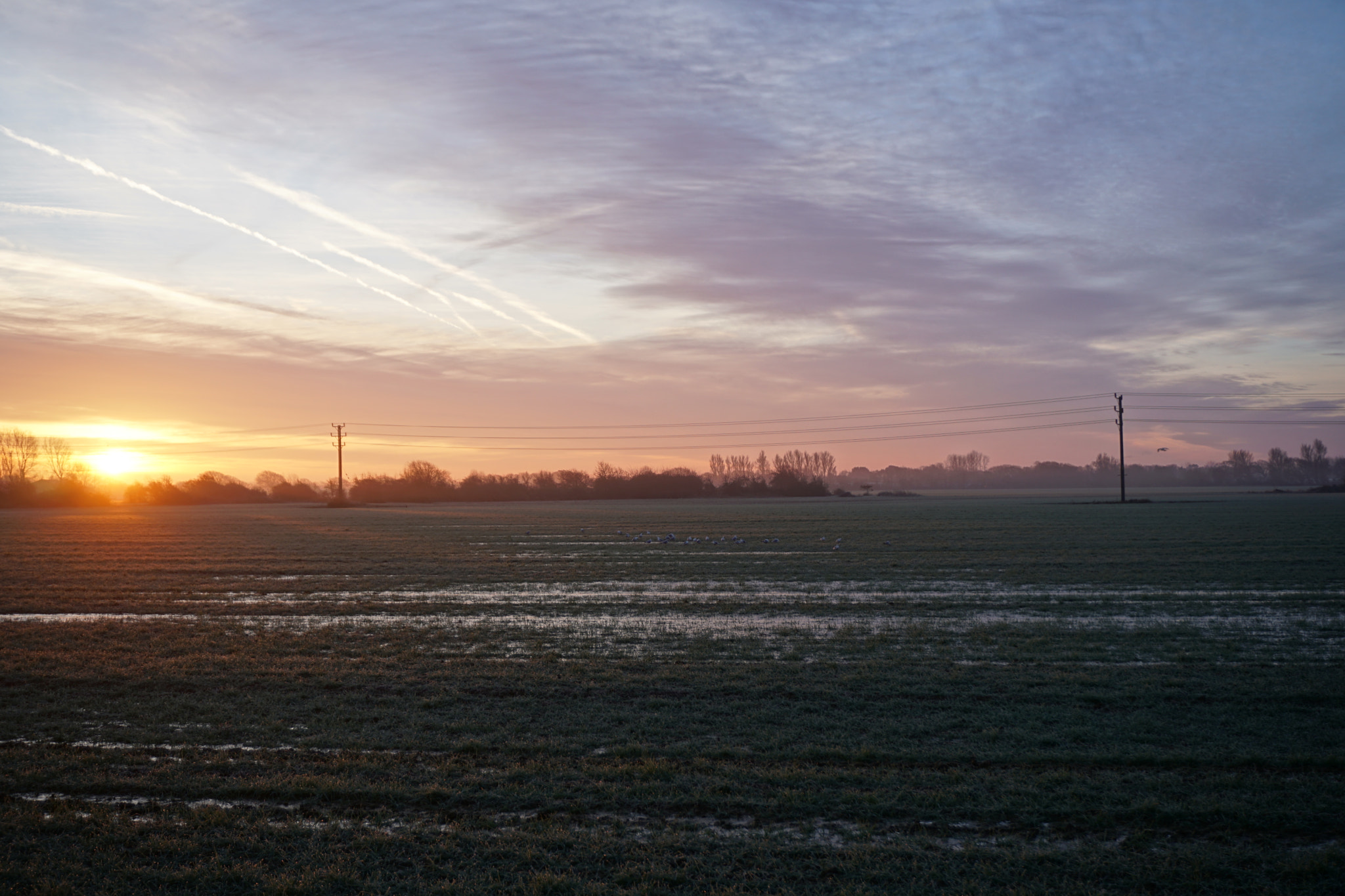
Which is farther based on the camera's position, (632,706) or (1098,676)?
(1098,676)

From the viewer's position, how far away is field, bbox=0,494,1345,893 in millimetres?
5441

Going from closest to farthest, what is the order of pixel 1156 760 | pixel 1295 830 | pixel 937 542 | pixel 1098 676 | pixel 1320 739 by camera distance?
pixel 1295 830, pixel 1156 760, pixel 1320 739, pixel 1098 676, pixel 937 542

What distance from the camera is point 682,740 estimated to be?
798cm

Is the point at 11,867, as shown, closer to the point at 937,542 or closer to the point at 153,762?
the point at 153,762

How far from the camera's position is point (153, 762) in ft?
24.4

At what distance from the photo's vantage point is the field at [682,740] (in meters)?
5.44

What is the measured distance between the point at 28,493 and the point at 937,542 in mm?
121196

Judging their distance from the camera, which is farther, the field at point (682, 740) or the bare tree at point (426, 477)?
the bare tree at point (426, 477)

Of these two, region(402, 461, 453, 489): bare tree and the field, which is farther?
region(402, 461, 453, 489): bare tree

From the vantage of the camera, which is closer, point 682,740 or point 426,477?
point 682,740

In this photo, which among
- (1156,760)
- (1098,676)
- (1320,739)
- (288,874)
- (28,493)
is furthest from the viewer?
(28,493)

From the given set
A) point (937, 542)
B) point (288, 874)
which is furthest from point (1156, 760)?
point (937, 542)

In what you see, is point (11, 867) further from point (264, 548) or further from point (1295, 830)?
point (264, 548)

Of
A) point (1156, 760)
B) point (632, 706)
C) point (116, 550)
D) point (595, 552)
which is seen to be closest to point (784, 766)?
point (632, 706)
